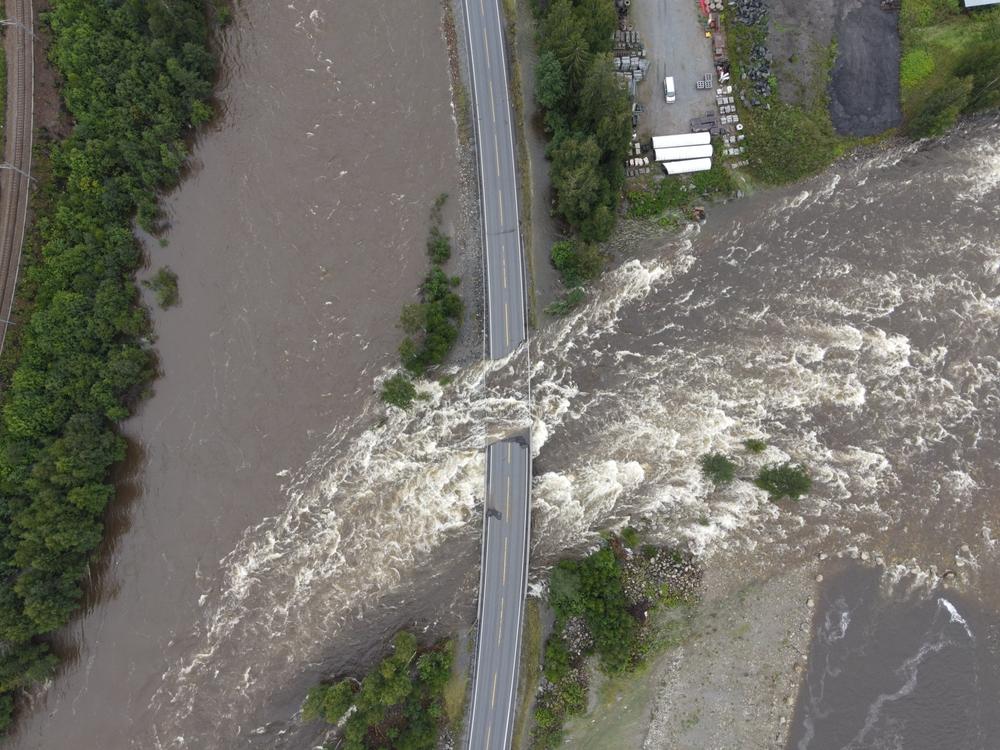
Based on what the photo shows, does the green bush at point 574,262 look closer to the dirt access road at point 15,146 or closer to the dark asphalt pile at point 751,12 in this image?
the dark asphalt pile at point 751,12

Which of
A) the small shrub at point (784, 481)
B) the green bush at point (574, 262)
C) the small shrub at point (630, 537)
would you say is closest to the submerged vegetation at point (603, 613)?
the small shrub at point (630, 537)

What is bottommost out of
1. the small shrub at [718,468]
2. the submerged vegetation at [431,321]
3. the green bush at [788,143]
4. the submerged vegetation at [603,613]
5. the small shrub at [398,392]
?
the submerged vegetation at [603,613]

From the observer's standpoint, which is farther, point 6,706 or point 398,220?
point 398,220

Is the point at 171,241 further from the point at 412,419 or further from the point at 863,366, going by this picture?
the point at 863,366

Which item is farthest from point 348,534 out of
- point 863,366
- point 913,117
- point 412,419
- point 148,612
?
point 913,117

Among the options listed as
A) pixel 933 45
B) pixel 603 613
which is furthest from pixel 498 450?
pixel 933 45
